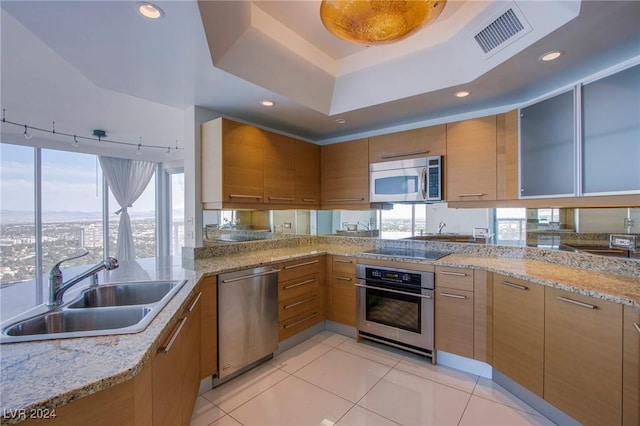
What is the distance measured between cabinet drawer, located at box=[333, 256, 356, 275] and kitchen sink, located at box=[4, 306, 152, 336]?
74.1 inches

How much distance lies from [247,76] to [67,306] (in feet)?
5.63

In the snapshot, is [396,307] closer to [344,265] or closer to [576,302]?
[344,265]

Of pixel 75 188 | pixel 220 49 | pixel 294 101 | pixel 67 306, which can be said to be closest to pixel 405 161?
pixel 294 101

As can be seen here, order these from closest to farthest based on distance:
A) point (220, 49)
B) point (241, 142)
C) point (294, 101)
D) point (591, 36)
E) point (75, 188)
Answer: point (591, 36) < point (220, 49) < point (294, 101) < point (241, 142) < point (75, 188)

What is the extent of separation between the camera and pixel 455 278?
232 centimetres

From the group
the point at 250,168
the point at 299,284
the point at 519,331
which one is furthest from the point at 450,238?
the point at 250,168

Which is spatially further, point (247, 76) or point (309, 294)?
point (309, 294)

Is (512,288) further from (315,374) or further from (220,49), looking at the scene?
(220,49)

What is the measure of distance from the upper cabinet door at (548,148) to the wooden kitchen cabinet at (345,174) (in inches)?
57.4

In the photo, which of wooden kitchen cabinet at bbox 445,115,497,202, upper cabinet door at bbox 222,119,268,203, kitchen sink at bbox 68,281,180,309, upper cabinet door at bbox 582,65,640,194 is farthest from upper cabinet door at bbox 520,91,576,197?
kitchen sink at bbox 68,281,180,309

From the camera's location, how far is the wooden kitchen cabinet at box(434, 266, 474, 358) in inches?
89.0

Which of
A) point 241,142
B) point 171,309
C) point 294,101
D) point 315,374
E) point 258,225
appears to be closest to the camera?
point 171,309

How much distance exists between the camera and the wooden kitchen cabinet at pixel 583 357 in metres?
1.44

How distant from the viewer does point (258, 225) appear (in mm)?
3244
